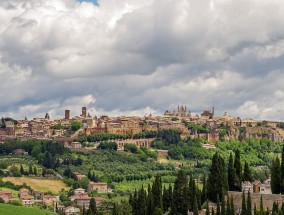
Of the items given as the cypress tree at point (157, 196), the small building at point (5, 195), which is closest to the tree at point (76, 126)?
the small building at point (5, 195)

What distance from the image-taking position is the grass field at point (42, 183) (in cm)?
12945

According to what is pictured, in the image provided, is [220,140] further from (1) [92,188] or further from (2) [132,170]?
(1) [92,188]

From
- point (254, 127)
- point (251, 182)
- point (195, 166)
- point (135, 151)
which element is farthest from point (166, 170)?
point (251, 182)

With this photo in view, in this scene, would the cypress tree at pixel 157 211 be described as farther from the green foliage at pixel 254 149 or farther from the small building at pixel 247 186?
the green foliage at pixel 254 149

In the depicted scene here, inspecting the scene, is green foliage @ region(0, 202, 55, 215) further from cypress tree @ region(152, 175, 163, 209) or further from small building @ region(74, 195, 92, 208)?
cypress tree @ region(152, 175, 163, 209)

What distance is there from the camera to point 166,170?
478 feet

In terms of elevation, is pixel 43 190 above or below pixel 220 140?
below

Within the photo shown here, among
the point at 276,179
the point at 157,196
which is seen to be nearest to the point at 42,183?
the point at 157,196

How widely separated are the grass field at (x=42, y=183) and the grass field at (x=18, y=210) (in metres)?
18.0

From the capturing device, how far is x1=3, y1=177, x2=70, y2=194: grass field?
129 metres

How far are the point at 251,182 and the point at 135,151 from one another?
320 ft

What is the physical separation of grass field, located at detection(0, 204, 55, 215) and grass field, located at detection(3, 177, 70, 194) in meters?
18.0

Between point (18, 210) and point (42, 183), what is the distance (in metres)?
26.5

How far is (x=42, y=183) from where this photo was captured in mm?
132250
